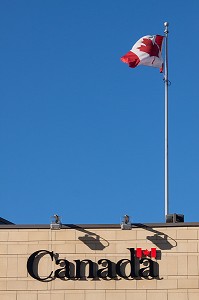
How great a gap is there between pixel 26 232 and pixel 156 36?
38.2 ft

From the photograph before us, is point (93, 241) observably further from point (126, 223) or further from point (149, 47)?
point (149, 47)

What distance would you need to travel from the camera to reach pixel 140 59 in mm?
50688

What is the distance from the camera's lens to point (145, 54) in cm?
5084

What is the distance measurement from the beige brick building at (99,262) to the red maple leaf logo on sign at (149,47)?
9.04 meters

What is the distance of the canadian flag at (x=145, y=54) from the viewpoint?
166 feet

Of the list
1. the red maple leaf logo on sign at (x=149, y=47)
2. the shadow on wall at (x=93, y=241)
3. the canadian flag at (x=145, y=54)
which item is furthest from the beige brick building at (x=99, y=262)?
the red maple leaf logo on sign at (x=149, y=47)

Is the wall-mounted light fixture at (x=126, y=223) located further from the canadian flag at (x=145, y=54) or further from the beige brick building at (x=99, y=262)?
the canadian flag at (x=145, y=54)

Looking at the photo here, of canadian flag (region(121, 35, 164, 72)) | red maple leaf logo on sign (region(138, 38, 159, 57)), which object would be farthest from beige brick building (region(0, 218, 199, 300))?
red maple leaf logo on sign (region(138, 38, 159, 57))

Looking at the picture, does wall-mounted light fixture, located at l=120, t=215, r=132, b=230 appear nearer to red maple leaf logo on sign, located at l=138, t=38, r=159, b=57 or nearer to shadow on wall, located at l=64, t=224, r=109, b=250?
shadow on wall, located at l=64, t=224, r=109, b=250

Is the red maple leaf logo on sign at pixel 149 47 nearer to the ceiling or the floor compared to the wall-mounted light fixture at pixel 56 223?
nearer to the ceiling

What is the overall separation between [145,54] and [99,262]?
1065 cm

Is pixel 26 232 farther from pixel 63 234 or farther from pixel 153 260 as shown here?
pixel 153 260

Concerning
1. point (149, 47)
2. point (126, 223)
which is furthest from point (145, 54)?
point (126, 223)

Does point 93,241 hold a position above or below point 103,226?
below
